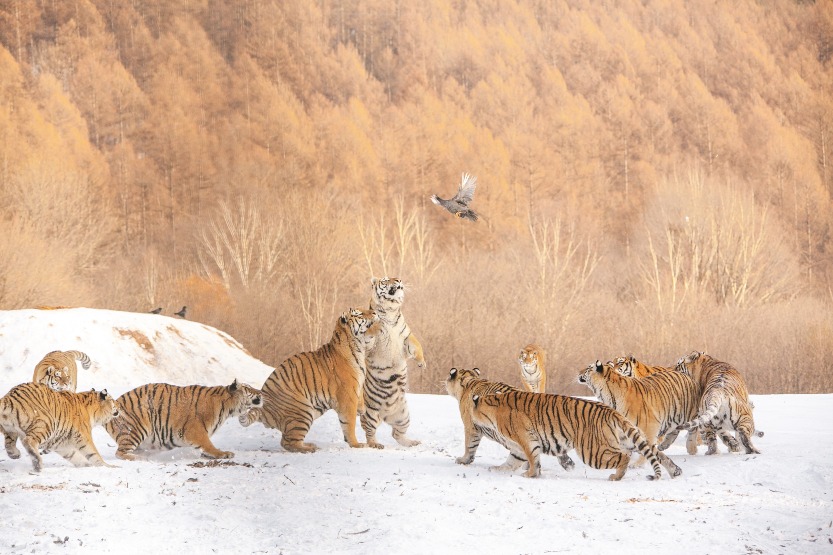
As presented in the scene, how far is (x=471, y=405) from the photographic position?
790 cm

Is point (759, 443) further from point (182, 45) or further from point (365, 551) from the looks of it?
point (182, 45)

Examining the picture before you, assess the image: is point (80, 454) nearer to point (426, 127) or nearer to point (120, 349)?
point (120, 349)

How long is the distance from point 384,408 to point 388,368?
0.36 meters

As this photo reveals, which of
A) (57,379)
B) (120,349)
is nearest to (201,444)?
(57,379)

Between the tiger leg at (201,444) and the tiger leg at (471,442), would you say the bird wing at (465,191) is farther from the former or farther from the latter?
the tiger leg at (201,444)

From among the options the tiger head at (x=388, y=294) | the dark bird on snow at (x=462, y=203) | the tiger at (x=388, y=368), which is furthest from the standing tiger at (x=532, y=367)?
the dark bird on snow at (x=462, y=203)

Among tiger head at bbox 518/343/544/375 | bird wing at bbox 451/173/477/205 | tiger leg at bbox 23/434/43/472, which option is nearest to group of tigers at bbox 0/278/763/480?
tiger leg at bbox 23/434/43/472

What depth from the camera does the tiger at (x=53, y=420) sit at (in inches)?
286

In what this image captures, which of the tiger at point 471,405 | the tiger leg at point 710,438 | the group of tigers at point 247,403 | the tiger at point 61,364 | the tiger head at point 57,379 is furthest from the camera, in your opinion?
the tiger at point 61,364

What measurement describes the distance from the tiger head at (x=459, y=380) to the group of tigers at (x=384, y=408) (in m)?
0.01

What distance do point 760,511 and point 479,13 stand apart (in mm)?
54918

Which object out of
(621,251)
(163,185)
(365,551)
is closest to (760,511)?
(365,551)

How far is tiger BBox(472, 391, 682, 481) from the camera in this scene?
23.9 feet

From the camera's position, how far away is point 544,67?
191ft
